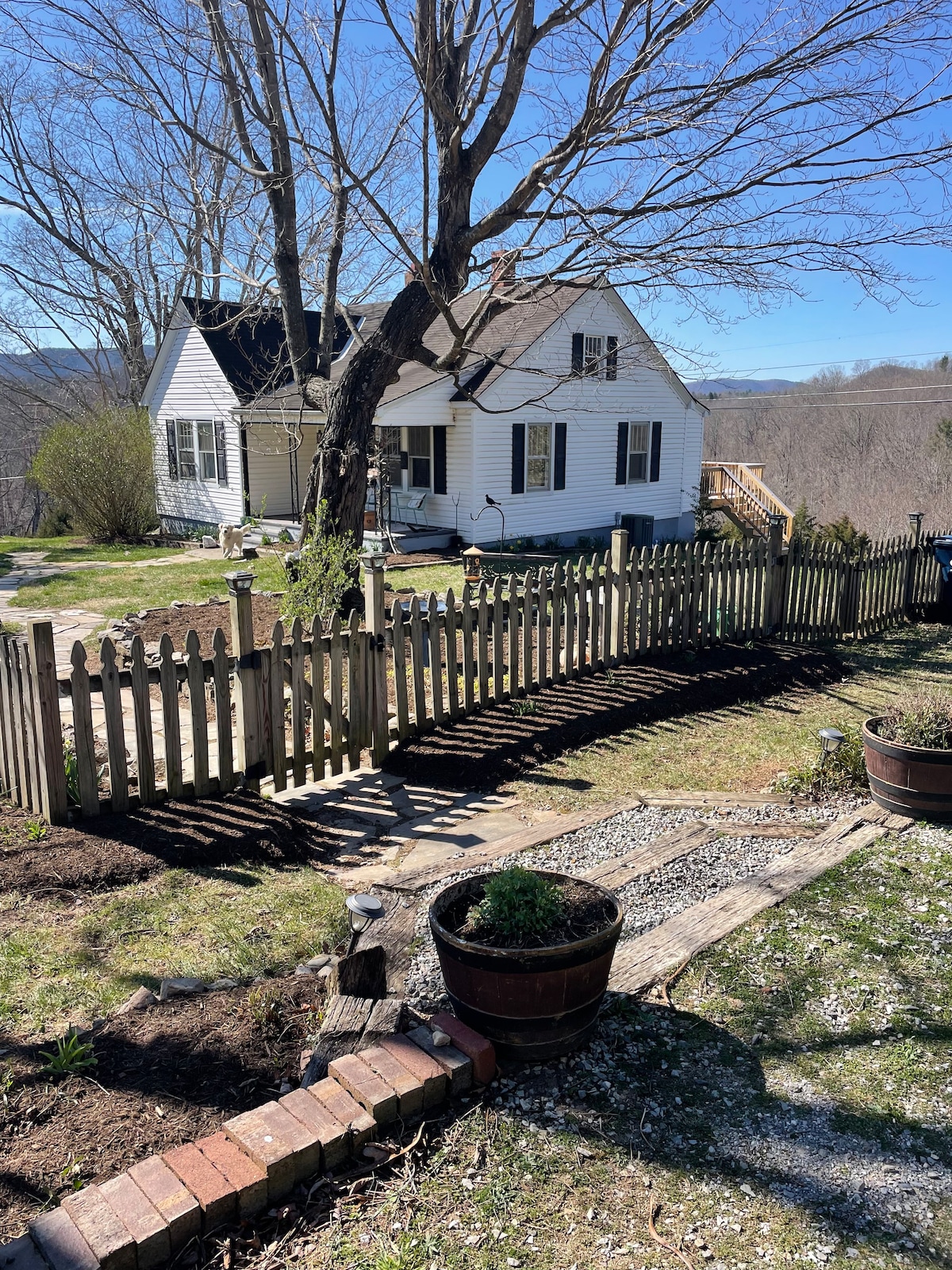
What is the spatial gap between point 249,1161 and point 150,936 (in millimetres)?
1793

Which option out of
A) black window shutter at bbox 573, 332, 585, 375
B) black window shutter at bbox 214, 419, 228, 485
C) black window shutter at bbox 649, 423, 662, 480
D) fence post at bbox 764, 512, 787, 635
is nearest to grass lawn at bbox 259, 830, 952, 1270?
fence post at bbox 764, 512, 787, 635

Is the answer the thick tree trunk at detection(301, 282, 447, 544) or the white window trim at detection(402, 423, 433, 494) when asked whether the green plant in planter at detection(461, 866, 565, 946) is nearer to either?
the thick tree trunk at detection(301, 282, 447, 544)

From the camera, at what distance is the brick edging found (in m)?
2.15

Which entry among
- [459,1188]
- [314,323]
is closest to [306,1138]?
[459,1188]

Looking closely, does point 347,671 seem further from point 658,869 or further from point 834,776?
point 834,776

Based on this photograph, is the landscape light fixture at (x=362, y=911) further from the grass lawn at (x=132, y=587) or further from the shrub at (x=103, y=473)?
the shrub at (x=103, y=473)

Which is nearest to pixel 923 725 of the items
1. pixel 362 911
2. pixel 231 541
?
pixel 362 911

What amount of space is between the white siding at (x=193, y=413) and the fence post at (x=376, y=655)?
15.5 meters

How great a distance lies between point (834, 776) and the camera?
610 centimetres

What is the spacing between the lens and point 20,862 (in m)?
4.55

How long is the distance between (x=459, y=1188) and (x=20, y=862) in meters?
3.08

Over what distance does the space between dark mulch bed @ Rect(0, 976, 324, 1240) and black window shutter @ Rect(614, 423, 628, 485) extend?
1945 centimetres

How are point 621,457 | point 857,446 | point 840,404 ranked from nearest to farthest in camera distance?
1. point 621,457
2. point 840,404
3. point 857,446

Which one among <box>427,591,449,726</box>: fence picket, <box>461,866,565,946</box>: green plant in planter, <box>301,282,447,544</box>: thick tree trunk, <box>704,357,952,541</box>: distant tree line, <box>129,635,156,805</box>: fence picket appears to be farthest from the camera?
<box>704,357,952,541</box>: distant tree line
